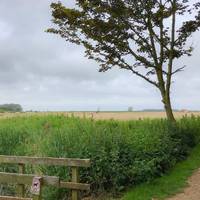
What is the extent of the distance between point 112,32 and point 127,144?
553 cm

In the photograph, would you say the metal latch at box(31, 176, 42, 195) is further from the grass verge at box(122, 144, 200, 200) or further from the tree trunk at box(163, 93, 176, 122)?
the tree trunk at box(163, 93, 176, 122)

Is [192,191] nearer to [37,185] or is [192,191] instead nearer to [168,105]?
[37,185]

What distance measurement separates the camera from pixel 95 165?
12.2m

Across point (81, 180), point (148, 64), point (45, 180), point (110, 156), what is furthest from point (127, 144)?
point (148, 64)

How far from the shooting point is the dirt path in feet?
38.0

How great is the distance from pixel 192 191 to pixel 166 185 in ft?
2.09

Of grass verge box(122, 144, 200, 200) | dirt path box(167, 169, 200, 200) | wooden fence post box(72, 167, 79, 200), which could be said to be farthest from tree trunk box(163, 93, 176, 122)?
wooden fence post box(72, 167, 79, 200)

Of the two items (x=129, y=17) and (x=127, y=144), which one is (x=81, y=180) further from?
(x=129, y=17)

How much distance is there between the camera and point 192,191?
1205 cm

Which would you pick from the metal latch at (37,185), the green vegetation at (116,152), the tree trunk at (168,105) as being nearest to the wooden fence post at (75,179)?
the green vegetation at (116,152)

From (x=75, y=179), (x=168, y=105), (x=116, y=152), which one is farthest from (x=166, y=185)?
(x=168, y=105)

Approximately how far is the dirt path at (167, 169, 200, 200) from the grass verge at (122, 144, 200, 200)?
14 cm

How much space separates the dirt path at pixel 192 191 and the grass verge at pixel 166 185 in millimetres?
143

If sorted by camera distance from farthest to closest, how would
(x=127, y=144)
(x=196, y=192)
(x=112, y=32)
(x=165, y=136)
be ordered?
(x=112, y=32), (x=165, y=136), (x=127, y=144), (x=196, y=192)
